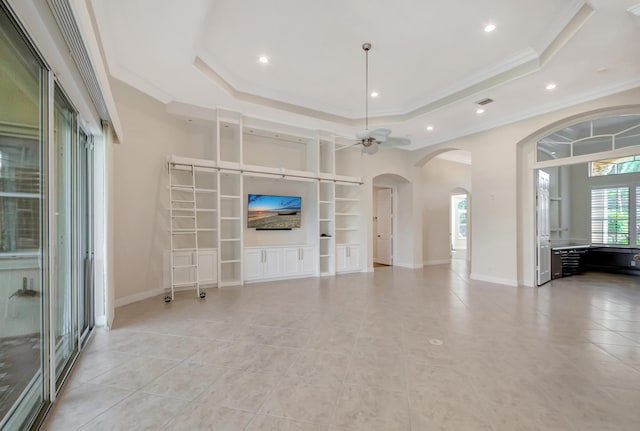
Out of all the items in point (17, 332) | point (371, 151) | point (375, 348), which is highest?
point (371, 151)

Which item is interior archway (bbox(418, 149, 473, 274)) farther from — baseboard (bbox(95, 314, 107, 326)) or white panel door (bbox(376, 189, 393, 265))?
baseboard (bbox(95, 314, 107, 326))

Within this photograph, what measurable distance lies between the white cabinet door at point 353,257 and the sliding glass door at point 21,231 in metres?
6.12

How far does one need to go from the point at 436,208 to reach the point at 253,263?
6.31 m

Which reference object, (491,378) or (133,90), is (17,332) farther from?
(133,90)

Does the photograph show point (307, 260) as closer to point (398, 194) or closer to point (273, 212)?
point (273, 212)

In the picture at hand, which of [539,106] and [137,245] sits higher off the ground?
[539,106]

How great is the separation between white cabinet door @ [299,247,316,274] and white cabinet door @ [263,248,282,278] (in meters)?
0.56

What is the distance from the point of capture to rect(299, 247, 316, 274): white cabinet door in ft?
22.5

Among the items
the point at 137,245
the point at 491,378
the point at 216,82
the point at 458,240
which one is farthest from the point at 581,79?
the point at 458,240

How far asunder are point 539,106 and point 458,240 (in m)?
8.96

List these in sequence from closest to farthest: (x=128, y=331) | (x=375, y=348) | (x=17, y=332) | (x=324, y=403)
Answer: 1. (x=17, y=332)
2. (x=324, y=403)
3. (x=375, y=348)
4. (x=128, y=331)

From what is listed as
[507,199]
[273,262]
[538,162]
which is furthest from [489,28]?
[273,262]

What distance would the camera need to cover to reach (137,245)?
15.9 ft

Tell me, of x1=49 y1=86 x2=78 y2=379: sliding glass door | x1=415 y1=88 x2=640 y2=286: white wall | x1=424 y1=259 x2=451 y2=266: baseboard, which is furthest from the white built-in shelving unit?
x1=415 y1=88 x2=640 y2=286: white wall
